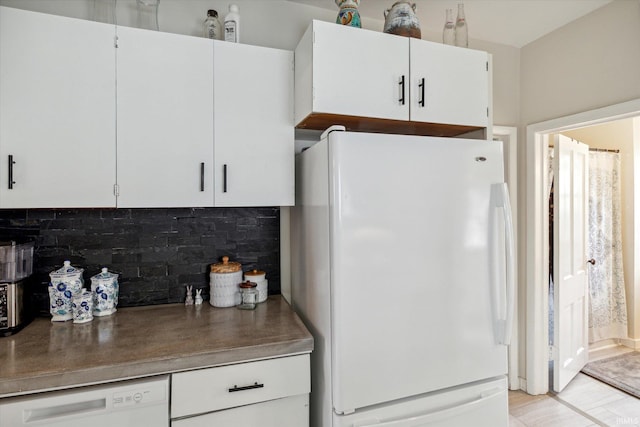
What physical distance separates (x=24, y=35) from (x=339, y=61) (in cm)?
124

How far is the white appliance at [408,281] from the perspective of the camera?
1.25 metres

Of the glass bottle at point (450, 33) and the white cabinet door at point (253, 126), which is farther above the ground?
the glass bottle at point (450, 33)

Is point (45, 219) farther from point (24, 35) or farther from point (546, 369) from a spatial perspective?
point (546, 369)

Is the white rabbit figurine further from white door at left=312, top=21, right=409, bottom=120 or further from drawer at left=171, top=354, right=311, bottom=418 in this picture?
white door at left=312, top=21, right=409, bottom=120

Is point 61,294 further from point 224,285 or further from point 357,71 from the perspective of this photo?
point 357,71

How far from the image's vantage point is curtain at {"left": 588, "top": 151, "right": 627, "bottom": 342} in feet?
10.7

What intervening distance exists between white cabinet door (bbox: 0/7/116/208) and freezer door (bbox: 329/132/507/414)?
0.98 metres

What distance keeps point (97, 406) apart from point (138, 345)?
21 cm

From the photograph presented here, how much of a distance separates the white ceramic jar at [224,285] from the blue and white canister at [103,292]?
445mm

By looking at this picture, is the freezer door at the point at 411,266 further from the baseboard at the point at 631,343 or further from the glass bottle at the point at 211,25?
the baseboard at the point at 631,343

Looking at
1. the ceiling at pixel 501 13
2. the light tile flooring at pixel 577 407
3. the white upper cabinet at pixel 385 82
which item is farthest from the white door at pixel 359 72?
the light tile flooring at pixel 577 407

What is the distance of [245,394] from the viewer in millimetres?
1258

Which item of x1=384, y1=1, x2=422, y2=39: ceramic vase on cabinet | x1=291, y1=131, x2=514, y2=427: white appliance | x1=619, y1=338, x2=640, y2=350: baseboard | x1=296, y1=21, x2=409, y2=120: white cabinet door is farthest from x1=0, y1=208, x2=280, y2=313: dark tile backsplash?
x1=619, y1=338, x2=640, y2=350: baseboard

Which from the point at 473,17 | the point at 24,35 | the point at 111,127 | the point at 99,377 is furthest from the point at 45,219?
the point at 473,17
